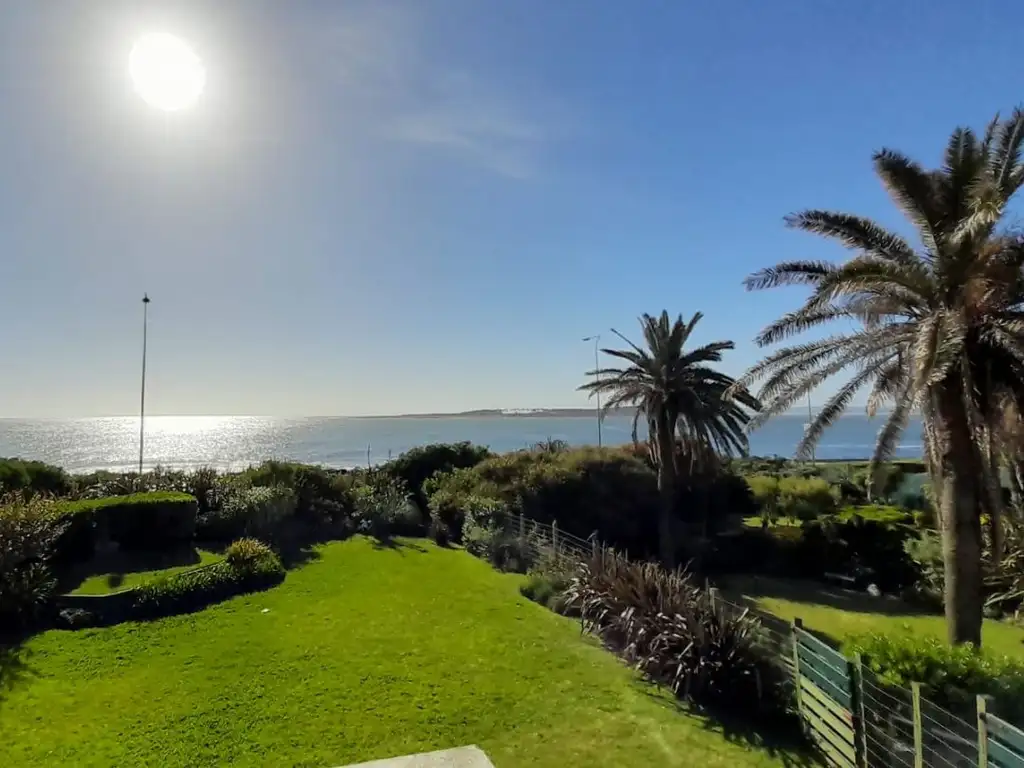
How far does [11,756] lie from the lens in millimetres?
6883

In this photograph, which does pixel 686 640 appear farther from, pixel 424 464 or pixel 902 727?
pixel 424 464

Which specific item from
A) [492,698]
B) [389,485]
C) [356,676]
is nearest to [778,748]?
[492,698]

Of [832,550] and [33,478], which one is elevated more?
[33,478]

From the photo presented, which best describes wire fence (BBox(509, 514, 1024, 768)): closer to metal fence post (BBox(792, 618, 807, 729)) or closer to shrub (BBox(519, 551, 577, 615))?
metal fence post (BBox(792, 618, 807, 729))

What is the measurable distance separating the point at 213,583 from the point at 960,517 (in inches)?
550

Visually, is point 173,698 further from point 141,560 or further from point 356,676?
point 141,560

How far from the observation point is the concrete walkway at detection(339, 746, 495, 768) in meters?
6.61

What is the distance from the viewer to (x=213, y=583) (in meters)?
13.2

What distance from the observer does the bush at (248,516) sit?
18109mm

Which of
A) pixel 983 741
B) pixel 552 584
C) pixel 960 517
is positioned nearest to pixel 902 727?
pixel 983 741

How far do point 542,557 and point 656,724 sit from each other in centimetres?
899

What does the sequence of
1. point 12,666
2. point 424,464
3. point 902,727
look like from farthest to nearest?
1. point 424,464
2. point 12,666
3. point 902,727

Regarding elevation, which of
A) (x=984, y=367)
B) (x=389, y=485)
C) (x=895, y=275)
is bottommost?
(x=389, y=485)

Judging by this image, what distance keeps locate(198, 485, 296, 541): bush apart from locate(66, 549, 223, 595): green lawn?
157 centimetres
